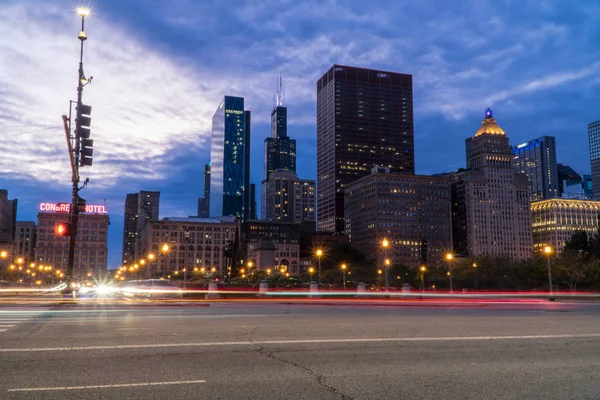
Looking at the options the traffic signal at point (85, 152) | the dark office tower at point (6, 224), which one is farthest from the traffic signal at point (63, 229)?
the dark office tower at point (6, 224)

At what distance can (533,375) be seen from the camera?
31.8ft

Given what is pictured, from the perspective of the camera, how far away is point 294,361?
10.7 meters

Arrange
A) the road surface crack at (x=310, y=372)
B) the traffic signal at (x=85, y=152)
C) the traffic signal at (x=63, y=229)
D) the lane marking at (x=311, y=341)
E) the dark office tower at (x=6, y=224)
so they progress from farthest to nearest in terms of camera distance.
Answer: the dark office tower at (x=6, y=224), the traffic signal at (x=63, y=229), the traffic signal at (x=85, y=152), the lane marking at (x=311, y=341), the road surface crack at (x=310, y=372)

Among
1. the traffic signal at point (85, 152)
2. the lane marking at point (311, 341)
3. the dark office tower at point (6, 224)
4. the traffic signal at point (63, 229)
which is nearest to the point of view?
the lane marking at point (311, 341)

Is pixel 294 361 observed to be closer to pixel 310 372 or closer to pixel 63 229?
pixel 310 372

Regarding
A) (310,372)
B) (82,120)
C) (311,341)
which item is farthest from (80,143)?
(310,372)

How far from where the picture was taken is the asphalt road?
829cm

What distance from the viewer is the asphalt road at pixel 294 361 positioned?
27.2 feet

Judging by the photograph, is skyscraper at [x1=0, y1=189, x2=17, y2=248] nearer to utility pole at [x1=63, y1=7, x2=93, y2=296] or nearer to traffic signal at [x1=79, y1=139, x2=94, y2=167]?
utility pole at [x1=63, y1=7, x2=93, y2=296]

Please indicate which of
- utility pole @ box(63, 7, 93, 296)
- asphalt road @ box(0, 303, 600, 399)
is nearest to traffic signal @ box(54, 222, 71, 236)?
utility pole @ box(63, 7, 93, 296)

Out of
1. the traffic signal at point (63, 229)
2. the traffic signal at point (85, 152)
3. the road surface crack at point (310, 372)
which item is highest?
the traffic signal at point (85, 152)

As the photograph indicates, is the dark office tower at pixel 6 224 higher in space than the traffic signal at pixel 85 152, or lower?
higher

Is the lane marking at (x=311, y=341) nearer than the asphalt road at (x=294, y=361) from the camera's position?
No

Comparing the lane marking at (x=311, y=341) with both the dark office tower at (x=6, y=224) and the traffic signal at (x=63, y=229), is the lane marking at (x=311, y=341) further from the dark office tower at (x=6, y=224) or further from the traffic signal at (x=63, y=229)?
the dark office tower at (x=6, y=224)
